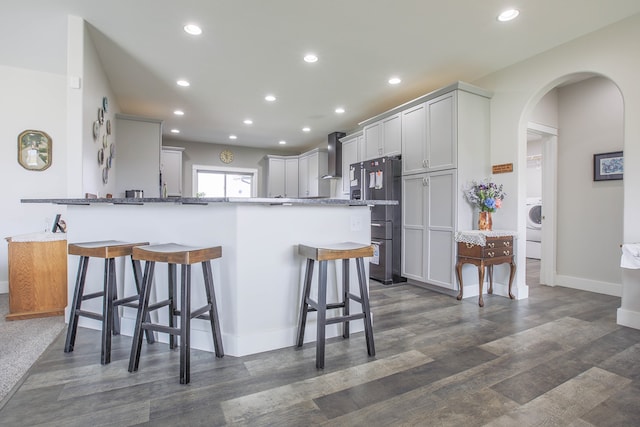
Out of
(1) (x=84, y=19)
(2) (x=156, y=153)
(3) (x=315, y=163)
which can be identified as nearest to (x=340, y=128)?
(3) (x=315, y=163)

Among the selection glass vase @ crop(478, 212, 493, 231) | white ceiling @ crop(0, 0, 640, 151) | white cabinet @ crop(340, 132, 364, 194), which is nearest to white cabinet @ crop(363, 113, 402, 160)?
white ceiling @ crop(0, 0, 640, 151)

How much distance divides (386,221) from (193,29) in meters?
2.92

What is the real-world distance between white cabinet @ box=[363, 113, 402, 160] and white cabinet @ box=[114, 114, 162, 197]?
3.22 meters

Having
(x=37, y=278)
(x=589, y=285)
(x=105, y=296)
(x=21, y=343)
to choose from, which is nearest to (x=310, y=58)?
(x=105, y=296)

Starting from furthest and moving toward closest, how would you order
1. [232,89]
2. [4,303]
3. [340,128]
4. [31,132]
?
[340,128] → [232,89] → [31,132] → [4,303]

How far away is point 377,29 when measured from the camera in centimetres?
289

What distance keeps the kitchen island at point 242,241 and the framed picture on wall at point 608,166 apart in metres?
3.09

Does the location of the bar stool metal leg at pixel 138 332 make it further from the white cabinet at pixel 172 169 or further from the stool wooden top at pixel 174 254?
the white cabinet at pixel 172 169

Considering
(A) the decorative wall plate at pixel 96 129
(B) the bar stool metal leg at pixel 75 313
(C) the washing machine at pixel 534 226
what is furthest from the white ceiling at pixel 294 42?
(C) the washing machine at pixel 534 226

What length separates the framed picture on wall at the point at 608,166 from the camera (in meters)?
3.54

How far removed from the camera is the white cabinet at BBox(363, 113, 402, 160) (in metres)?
4.28

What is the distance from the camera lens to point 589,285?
379 cm

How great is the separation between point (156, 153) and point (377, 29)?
3767 millimetres

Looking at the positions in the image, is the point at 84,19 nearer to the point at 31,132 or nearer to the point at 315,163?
the point at 31,132
